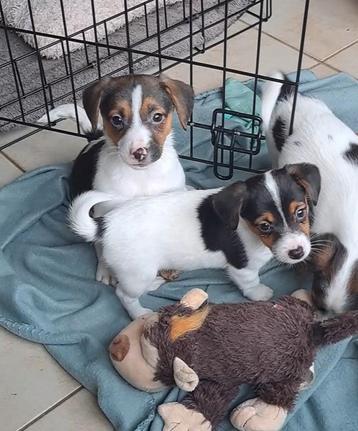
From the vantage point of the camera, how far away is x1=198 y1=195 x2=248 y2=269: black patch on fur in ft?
6.68

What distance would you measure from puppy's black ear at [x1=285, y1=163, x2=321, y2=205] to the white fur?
19 cm

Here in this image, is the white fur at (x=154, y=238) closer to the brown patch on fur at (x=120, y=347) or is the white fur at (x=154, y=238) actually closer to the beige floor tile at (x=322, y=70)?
the brown patch on fur at (x=120, y=347)

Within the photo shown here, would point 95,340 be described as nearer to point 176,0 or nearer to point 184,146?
point 184,146

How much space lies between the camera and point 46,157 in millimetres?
2670

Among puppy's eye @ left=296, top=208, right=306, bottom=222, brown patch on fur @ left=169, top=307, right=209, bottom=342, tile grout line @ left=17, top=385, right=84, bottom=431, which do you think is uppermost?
puppy's eye @ left=296, top=208, right=306, bottom=222

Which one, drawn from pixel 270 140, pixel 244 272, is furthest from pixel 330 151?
pixel 244 272

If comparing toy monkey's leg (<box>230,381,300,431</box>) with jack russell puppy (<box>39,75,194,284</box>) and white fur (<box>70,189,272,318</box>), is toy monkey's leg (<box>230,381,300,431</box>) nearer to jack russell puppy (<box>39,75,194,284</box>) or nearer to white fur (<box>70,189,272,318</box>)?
white fur (<box>70,189,272,318</box>)

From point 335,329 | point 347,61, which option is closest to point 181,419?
point 335,329

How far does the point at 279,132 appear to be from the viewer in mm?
2371

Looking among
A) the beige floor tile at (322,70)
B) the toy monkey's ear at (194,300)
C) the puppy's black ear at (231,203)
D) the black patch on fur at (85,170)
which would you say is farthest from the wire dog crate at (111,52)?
the toy monkey's ear at (194,300)

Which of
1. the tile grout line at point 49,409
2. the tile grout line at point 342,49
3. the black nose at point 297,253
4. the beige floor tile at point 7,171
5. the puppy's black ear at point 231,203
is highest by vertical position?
the puppy's black ear at point 231,203

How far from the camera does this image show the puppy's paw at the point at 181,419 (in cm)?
180

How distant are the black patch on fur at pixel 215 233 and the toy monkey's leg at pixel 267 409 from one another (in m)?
0.39

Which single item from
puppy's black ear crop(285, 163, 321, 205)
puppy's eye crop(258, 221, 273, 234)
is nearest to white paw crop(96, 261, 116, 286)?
puppy's eye crop(258, 221, 273, 234)
